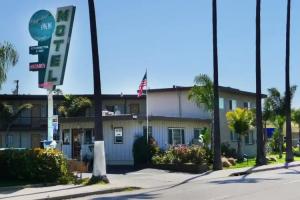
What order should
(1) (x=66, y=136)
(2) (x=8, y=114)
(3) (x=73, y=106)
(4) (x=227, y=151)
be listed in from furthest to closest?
(2) (x=8, y=114)
(3) (x=73, y=106)
(4) (x=227, y=151)
(1) (x=66, y=136)

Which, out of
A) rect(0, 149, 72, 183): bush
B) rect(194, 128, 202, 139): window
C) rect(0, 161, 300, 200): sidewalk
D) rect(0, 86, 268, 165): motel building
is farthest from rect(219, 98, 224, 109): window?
rect(0, 149, 72, 183): bush

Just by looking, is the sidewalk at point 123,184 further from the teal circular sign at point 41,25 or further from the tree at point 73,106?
the tree at point 73,106

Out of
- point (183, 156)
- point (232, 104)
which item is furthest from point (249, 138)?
point (183, 156)

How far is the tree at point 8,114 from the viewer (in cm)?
5284

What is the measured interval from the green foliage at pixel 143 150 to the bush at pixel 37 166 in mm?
10617

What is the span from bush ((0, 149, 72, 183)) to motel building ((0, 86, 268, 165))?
318 inches

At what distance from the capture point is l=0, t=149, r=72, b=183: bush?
2312 centimetres

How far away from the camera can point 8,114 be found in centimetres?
5322

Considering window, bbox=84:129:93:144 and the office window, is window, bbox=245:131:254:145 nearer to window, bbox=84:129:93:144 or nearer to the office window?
window, bbox=84:129:93:144

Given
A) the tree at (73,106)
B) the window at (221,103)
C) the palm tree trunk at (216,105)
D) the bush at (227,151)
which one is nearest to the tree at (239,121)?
the bush at (227,151)

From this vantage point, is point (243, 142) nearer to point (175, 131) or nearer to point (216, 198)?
point (175, 131)

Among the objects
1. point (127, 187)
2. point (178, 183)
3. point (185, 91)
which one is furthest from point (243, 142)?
point (127, 187)

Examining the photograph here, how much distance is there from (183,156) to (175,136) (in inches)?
293

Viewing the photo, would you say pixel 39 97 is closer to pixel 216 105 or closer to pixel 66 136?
pixel 66 136
